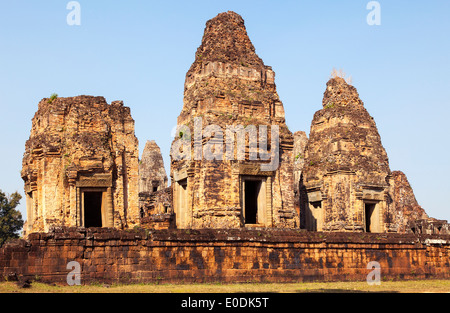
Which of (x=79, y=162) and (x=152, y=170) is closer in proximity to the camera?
(x=79, y=162)

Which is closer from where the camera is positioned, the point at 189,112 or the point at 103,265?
the point at 103,265

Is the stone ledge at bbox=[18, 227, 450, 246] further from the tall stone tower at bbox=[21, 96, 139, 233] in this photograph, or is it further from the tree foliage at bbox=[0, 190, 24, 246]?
the tree foliage at bbox=[0, 190, 24, 246]

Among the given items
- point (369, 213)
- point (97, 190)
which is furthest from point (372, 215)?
point (97, 190)

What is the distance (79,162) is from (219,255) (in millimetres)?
7459

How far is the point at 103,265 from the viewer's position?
47.3 feet

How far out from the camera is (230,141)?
794 inches

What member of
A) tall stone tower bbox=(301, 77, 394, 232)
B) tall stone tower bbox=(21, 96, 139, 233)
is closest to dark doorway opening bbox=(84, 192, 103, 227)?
tall stone tower bbox=(21, 96, 139, 233)

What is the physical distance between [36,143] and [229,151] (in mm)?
6753

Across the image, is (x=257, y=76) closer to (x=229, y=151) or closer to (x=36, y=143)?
(x=229, y=151)

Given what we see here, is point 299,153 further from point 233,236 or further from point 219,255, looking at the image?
point 219,255
